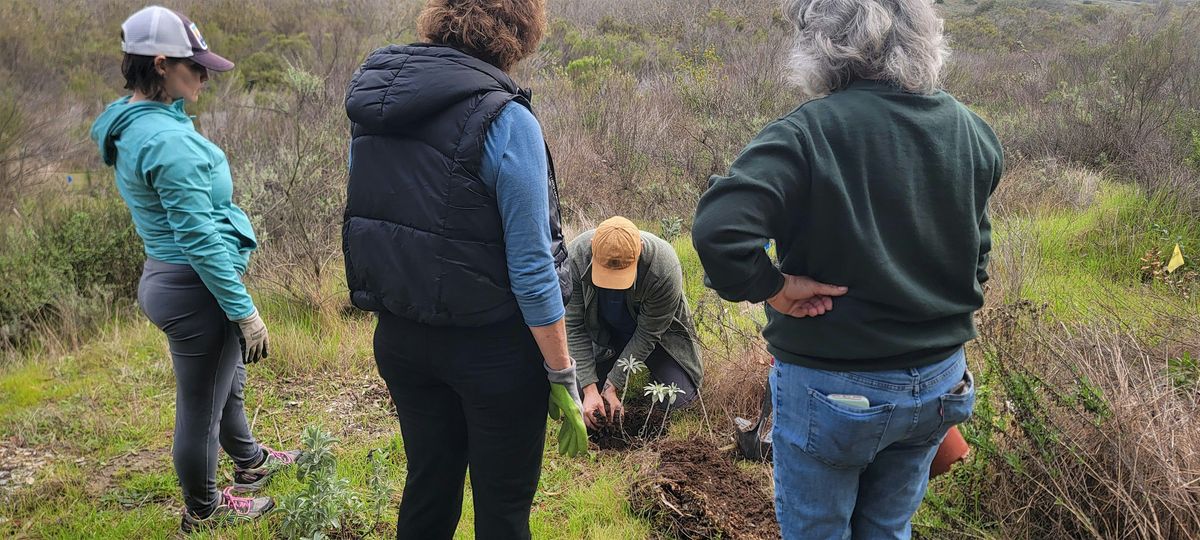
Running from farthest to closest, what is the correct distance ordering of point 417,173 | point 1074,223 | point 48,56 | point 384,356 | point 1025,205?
point 48,56
point 1025,205
point 1074,223
point 384,356
point 417,173

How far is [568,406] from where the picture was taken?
1876 mm

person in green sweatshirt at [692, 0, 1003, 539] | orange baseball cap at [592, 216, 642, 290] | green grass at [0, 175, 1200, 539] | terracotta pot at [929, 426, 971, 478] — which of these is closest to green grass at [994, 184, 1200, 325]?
green grass at [0, 175, 1200, 539]

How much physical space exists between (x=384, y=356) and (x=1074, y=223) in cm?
579

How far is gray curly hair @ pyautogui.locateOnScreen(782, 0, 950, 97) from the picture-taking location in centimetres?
148

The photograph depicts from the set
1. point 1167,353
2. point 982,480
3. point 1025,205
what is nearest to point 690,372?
point 982,480

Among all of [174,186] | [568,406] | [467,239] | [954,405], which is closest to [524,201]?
[467,239]

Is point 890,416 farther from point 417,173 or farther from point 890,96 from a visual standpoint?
point 417,173

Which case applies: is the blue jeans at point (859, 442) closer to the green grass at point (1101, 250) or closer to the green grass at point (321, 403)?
the green grass at point (321, 403)

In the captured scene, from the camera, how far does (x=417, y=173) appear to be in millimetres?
1683

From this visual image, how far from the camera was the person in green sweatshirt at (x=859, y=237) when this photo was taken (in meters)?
1.45

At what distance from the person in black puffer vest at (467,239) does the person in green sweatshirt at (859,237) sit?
420mm

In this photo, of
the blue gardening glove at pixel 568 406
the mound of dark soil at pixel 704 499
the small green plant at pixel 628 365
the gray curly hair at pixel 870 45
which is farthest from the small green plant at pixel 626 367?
the gray curly hair at pixel 870 45

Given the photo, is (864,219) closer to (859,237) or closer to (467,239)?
(859,237)

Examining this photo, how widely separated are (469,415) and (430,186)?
1.85 ft
